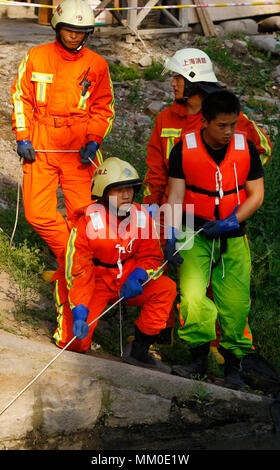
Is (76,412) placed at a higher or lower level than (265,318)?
higher

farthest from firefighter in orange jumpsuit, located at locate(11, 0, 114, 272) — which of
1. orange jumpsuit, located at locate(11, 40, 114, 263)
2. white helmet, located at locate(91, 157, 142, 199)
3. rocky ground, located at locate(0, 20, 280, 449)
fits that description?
white helmet, located at locate(91, 157, 142, 199)

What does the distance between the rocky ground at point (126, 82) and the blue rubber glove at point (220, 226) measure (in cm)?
→ 361

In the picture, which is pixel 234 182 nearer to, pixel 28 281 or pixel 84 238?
pixel 84 238

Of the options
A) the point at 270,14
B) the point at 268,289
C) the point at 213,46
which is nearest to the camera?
the point at 268,289

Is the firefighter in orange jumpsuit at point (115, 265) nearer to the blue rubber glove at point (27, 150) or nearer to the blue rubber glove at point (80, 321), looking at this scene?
the blue rubber glove at point (80, 321)

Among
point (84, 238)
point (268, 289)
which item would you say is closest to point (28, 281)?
point (84, 238)

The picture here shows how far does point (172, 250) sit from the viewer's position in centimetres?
491

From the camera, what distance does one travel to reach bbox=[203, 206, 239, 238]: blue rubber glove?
193 inches

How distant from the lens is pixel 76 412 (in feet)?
15.0

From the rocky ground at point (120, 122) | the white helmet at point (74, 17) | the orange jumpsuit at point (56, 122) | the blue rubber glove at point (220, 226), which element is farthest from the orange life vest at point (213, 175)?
the white helmet at point (74, 17)

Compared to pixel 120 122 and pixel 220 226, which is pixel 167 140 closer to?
pixel 220 226

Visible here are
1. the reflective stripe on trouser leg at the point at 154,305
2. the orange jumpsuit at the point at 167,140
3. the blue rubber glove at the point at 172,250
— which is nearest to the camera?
the blue rubber glove at the point at 172,250

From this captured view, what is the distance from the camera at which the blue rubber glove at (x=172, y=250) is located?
193 inches

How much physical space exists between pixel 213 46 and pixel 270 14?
7.40 ft
